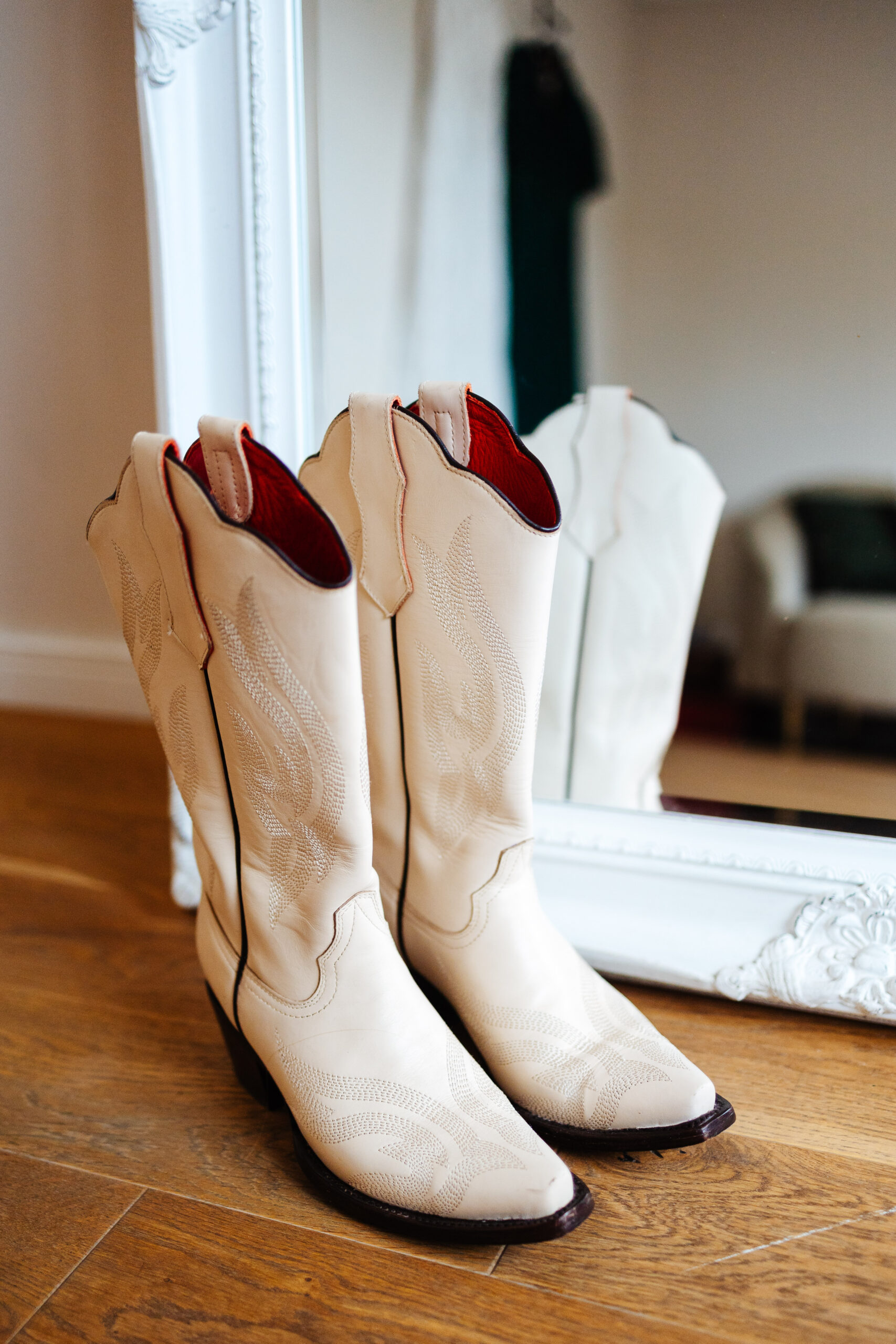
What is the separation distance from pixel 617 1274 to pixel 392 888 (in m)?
0.32

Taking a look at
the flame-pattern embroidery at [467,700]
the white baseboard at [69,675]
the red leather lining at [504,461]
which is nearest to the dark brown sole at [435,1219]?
the flame-pattern embroidery at [467,700]

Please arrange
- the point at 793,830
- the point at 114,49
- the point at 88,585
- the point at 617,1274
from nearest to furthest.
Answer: the point at 617,1274, the point at 793,830, the point at 114,49, the point at 88,585

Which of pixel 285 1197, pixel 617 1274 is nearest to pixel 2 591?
pixel 285 1197

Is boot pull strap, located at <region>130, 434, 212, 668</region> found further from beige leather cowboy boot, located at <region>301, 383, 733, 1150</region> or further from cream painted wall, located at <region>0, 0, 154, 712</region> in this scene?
cream painted wall, located at <region>0, 0, 154, 712</region>

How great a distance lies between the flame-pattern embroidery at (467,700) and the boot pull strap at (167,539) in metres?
0.17

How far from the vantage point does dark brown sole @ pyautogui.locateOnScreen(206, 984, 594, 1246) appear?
60cm

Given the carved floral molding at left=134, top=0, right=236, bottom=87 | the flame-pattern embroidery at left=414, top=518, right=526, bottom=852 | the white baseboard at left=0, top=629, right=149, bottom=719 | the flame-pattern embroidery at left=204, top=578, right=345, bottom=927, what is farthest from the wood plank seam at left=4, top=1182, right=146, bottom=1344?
the white baseboard at left=0, top=629, right=149, bottom=719

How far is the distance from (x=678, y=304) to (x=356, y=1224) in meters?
0.82

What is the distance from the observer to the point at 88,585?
5.52 feet

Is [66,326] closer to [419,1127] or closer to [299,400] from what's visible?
[299,400]

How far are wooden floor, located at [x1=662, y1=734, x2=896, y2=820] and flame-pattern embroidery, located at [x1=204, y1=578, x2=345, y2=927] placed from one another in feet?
1.48

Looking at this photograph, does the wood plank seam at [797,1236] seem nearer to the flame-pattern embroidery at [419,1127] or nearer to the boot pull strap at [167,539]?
the flame-pattern embroidery at [419,1127]

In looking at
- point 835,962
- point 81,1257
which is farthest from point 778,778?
point 81,1257

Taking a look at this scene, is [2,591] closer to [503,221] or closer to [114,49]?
[114,49]
